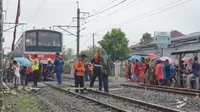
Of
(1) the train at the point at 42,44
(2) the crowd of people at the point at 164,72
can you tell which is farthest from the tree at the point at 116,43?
(2) the crowd of people at the point at 164,72

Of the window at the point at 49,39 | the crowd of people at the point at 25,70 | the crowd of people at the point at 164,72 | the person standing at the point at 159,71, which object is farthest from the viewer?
the window at the point at 49,39

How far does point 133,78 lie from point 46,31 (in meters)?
7.56

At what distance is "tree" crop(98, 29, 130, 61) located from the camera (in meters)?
43.0

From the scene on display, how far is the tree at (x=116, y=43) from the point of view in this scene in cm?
4303

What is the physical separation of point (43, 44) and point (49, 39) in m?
0.68

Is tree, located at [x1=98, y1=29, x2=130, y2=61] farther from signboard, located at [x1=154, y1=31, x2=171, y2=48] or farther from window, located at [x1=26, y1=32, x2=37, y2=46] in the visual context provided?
signboard, located at [x1=154, y1=31, x2=171, y2=48]

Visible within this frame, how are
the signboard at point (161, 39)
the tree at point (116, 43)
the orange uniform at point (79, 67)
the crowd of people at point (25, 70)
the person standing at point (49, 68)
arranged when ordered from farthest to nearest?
the tree at point (116, 43) < the person standing at point (49, 68) < the signboard at point (161, 39) < the crowd of people at point (25, 70) < the orange uniform at point (79, 67)

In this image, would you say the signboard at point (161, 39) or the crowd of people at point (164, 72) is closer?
the crowd of people at point (164, 72)

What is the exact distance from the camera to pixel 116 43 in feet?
141

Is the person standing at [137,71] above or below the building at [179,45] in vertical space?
below

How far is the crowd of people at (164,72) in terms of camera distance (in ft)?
48.0

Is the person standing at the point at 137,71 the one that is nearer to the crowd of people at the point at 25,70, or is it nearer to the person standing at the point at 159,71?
the person standing at the point at 159,71

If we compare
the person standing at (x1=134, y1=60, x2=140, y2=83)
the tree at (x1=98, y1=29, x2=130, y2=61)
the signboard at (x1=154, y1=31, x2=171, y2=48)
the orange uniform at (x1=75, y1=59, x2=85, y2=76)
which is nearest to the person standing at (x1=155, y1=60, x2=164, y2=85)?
the signboard at (x1=154, y1=31, x2=171, y2=48)

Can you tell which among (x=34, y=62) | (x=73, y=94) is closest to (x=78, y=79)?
(x=73, y=94)
